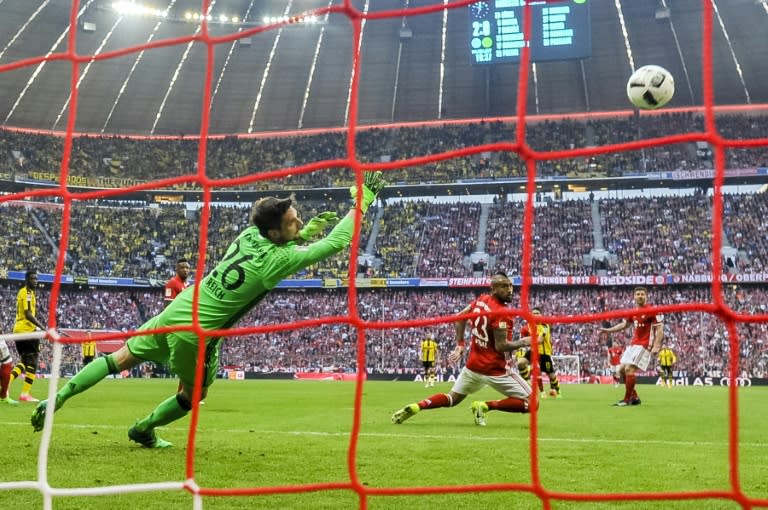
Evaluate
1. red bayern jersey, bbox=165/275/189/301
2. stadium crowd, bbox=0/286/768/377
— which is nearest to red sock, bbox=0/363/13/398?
red bayern jersey, bbox=165/275/189/301

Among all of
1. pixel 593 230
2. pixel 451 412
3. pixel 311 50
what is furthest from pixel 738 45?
pixel 451 412

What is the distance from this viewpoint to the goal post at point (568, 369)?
27.8 m

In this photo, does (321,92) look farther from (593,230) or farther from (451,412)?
(451,412)

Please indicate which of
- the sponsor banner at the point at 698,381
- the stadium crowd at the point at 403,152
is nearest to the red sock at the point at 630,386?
the sponsor banner at the point at 698,381

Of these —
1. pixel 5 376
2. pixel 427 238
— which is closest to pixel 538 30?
pixel 427 238

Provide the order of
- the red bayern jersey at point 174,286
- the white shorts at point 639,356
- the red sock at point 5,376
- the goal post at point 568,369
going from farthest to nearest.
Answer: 1. the goal post at point 568,369
2. the white shorts at point 639,356
3. the red sock at point 5,376
4. the red bayern jersey at point 174,286

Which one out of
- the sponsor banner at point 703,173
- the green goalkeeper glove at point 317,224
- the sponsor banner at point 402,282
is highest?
the sponsor banner at point 703,173

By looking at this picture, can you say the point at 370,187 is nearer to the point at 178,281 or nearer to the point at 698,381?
the point at 178,281

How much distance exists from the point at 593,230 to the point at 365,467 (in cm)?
3220

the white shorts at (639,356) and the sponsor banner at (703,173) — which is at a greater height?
the sponsor banner at (703,173)

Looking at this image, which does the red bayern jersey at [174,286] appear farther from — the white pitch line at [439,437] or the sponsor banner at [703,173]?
the sponsor banner at [703,173]

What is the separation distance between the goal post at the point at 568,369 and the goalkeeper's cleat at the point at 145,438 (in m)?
22.4

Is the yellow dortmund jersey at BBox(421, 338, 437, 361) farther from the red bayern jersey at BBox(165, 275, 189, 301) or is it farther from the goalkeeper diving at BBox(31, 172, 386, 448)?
the goalkeeper diving at BBox(31, 172, 386, 448)

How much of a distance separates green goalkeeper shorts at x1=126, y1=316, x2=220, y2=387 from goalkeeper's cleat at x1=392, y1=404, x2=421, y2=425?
3.47m
